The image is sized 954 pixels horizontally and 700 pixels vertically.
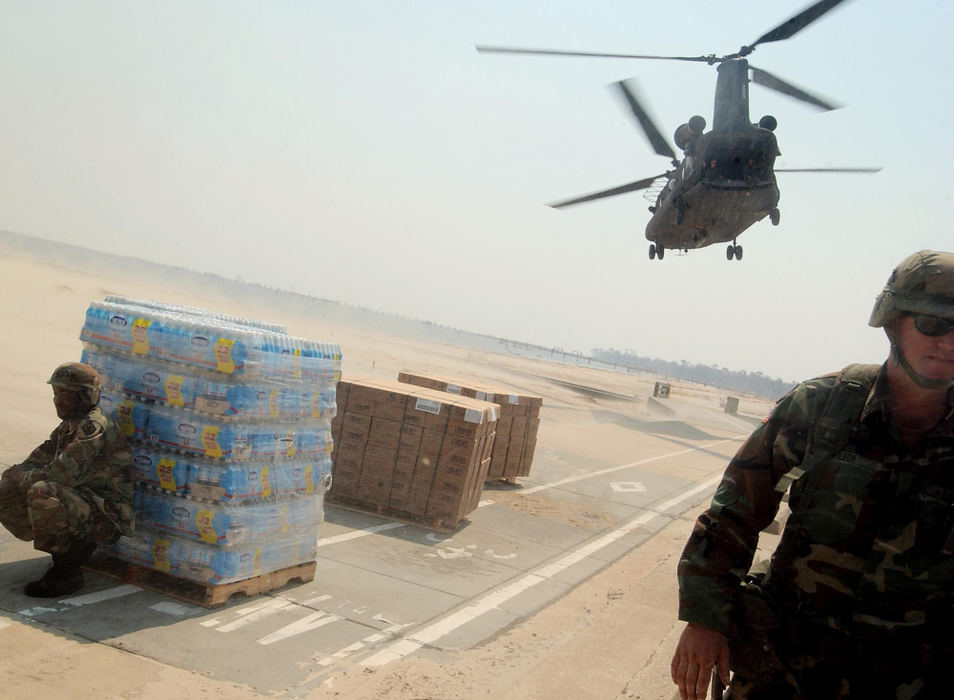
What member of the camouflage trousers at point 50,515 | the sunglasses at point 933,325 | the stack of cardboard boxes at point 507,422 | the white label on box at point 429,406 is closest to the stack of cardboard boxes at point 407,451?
the white label on box at point 429,406

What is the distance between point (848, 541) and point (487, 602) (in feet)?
15.5

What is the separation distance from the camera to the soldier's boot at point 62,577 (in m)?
5.04

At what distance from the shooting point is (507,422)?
12.1 m

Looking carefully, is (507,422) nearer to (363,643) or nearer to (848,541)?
(363,643)

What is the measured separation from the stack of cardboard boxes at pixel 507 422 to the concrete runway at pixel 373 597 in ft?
1.28

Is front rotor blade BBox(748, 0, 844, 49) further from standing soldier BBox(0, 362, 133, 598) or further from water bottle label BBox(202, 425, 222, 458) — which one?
standing soldier BBox(0, 362, 133, 598)

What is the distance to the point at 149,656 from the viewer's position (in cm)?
451

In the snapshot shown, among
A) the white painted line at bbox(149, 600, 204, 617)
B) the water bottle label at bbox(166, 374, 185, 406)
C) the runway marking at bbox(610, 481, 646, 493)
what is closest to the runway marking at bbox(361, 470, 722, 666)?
the white painted line at bbox(149, 600, 204, 617)

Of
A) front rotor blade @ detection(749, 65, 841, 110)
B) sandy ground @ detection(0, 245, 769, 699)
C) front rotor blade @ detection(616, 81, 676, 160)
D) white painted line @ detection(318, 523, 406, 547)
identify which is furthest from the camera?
front rotor blade @ detection(616, 81, 676, 160)

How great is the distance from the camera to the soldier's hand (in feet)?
7.83

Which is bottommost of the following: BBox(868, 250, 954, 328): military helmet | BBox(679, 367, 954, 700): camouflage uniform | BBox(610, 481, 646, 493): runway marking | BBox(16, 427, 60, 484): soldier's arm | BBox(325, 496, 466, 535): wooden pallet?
BBox(610, 481, 646, 493): runway marking

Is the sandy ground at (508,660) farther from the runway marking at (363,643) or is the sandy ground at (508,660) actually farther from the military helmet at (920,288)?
the military helmet at (920,288)

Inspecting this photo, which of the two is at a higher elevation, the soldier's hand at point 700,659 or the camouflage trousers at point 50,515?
the soldier's hand at point 700,659

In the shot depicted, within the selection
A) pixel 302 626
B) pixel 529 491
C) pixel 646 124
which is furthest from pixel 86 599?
pixel 646 124
